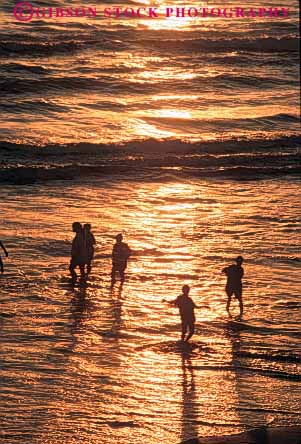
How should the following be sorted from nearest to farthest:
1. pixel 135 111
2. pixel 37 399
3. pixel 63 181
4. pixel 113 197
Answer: pixel 37 399 → pixel 113 197 → pixel 63 181 → pixel 135 111

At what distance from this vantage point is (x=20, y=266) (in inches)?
884

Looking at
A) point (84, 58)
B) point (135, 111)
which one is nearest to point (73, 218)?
point (135, 111)

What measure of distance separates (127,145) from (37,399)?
19.6 m

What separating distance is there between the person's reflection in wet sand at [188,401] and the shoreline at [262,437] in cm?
39

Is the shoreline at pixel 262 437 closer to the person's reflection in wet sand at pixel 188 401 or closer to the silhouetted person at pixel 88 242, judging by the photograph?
the person's reflection in wet sand at pixel 188 401

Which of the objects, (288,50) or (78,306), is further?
(288,50)

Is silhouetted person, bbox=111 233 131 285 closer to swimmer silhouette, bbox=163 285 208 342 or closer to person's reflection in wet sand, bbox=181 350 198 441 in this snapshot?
swimmer silhouette, bbox=163 285 208 342

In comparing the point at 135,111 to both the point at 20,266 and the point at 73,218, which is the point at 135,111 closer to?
the point at 73,218

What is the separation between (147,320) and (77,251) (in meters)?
2.37

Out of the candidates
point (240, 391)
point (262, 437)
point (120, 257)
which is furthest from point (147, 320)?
point (262, 437)

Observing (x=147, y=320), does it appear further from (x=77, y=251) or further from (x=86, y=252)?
(x=86, y=252)

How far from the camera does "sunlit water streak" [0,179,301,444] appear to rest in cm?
1584

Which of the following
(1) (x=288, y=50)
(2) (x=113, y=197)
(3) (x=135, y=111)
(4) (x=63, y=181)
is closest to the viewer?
(2) (x=113, y=197)

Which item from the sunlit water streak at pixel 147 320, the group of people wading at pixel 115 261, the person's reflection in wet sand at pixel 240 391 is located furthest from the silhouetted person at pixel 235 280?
the person's reflection in wet sand at pixel 240 391
